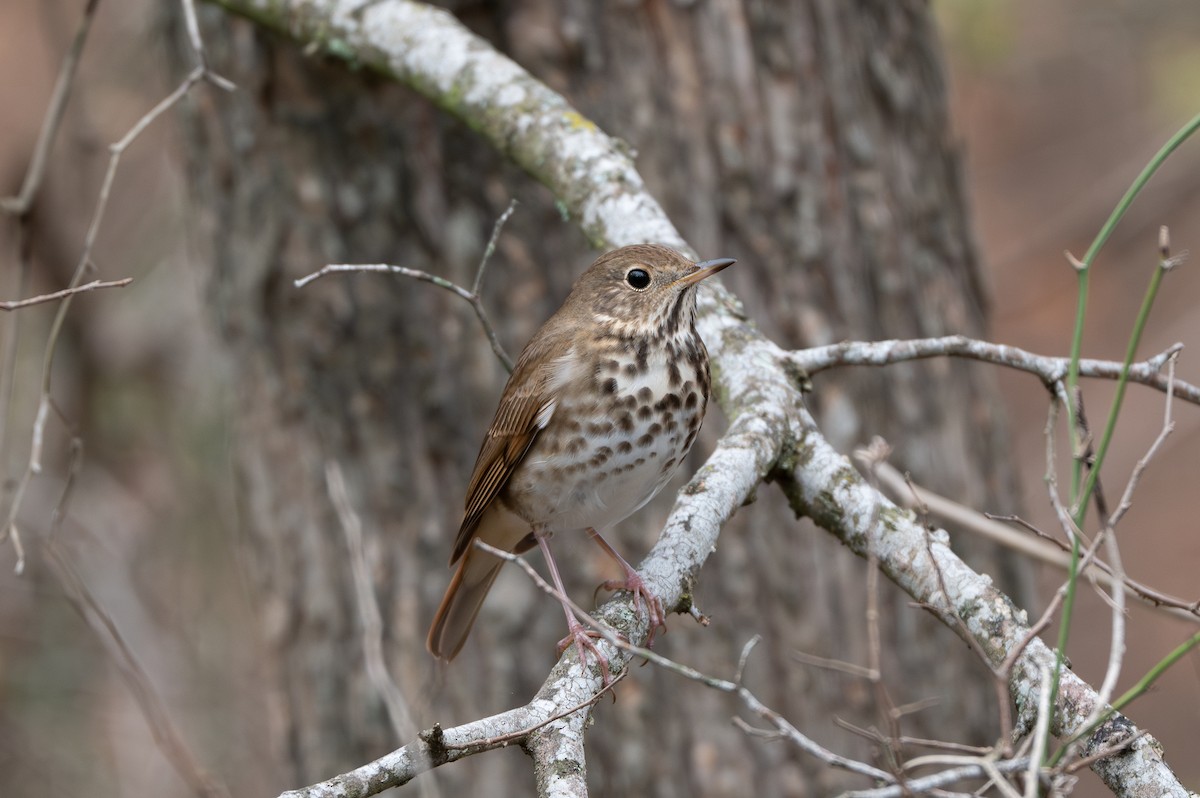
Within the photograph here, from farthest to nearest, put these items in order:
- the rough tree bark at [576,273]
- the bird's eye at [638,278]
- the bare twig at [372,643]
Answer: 1. the rough tree bark at [576,273]
2. the bird's eye at [638,278]
3. the bare twig at [372,643]

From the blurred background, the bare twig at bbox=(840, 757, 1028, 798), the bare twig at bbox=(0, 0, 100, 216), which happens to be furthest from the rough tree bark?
the bare twig at bbox=(840, 757, 1028, 798)

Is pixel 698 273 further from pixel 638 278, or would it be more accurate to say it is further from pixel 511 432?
pixel 511 432

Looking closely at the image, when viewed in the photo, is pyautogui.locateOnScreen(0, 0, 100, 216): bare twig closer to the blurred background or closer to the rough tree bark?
the rough tree bark

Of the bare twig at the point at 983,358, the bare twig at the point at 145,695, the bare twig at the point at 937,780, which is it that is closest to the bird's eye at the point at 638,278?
the bare twig at the point at 983,358

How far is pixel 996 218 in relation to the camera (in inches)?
394

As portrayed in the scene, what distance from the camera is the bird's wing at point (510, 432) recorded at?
3438mm

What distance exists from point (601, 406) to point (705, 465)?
551mm

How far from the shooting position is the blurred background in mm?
6836

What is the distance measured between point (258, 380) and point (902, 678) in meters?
2.74

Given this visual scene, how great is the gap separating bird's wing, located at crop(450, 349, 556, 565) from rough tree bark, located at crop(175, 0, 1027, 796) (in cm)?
92

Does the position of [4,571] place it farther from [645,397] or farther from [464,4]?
[645,397]

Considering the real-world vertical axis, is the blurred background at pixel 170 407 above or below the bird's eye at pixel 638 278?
above

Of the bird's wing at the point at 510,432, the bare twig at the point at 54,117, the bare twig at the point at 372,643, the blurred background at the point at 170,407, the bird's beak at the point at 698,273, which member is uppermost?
the blurred background at the point at 170,407

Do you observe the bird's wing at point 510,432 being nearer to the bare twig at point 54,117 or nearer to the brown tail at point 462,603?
the brown tail at point 462,603
